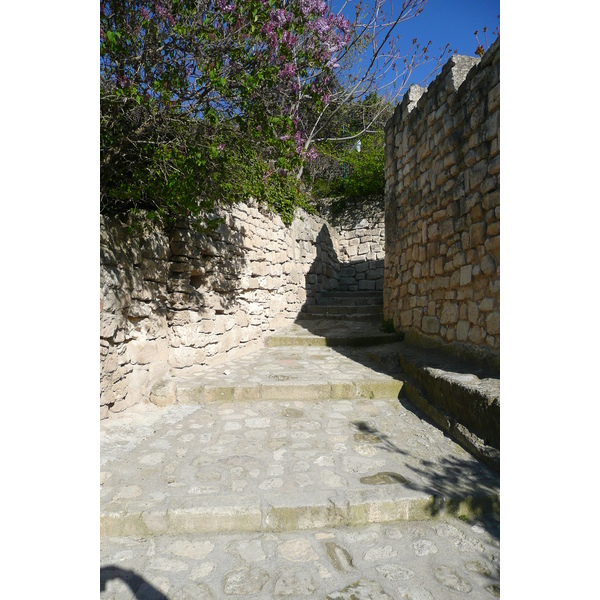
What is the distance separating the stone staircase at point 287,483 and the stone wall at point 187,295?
414 mm

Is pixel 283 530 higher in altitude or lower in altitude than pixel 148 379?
lower

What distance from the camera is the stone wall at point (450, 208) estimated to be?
3221 mm

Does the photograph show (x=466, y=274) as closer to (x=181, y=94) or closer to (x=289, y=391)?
(x=289, y=391)

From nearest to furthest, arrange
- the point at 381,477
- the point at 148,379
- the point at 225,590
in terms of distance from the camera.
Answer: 1. the point at 225,590
2. the point at 381,477
3. the point at 148,379

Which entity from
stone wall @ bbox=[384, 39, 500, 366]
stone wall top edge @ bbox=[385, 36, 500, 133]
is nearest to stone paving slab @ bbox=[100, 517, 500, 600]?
stone wall @ bbox=[384, 39, 500, 366]

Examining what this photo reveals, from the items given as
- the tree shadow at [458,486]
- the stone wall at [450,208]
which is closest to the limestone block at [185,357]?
the tree shadow at [458,486]

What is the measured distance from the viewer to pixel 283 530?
2.03m

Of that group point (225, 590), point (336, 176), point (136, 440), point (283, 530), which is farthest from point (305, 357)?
point (336, 176)

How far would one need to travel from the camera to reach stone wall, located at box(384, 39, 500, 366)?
3221mm

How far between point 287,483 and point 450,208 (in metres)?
2.96

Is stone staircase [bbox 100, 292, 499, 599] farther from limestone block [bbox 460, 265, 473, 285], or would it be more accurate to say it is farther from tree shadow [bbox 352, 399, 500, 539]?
limestone block [bbox 460, 265, 473, 285]

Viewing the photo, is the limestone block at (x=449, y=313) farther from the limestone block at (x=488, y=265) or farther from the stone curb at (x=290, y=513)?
the stone curb at (x=290, y=513)

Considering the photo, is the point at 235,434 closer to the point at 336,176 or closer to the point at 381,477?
the point at 381,477

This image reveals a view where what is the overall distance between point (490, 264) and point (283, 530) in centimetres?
247
